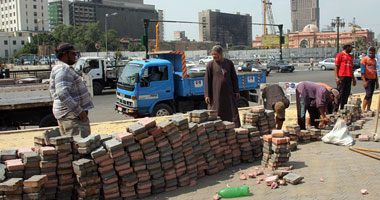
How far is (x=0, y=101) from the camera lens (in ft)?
31.7

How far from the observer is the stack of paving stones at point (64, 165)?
4.98m

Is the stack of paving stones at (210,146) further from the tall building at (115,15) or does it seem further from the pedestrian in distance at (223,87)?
the tall building at (115,15)

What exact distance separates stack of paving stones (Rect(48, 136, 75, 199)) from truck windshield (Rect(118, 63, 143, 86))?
22.0 feet

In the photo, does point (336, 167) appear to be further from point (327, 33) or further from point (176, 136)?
point (327, 33)

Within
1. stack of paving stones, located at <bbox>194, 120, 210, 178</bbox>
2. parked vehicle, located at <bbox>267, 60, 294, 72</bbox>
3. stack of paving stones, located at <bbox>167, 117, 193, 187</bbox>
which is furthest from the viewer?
parked vehicle, located at <bbox>267, 60, 294, 72</bbox>

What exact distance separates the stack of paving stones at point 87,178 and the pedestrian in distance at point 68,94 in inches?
27.1

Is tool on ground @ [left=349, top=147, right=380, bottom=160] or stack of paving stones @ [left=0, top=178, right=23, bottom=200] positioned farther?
tool on ground @ [left=349, top=147, right=380, bottom=160]

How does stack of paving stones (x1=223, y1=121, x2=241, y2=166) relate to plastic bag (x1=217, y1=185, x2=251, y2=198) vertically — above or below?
above

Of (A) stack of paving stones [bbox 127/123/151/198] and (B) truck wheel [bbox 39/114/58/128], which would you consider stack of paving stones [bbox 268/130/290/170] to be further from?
(B) truck wheel [bbox 39/114/58/128]

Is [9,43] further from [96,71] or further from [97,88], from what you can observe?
[97,88]

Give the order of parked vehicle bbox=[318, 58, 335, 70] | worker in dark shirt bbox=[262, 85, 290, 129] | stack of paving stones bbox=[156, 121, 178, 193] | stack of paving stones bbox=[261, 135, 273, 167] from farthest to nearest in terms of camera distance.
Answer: parked vehicle bbox=[318, 58, 335, 70] → worker in dark shirt bbox=[262, 85, 290, 129] → stack of paving stones bbox=[261, 135, 273, 167] → stack of paving stones bbox=[156, 121, 178, 193]

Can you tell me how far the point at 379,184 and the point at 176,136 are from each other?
2.88 m

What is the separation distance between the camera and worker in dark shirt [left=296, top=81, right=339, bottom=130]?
26.4 feet

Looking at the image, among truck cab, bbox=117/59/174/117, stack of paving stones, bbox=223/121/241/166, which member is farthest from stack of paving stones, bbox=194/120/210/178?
truck cab, bbox=117/59/174/117
